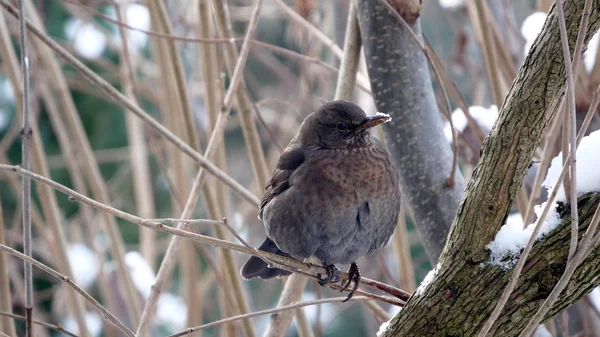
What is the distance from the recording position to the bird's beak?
260 centimetres

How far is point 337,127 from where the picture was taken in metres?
2.96

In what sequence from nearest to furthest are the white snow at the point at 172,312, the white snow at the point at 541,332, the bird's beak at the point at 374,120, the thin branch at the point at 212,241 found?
the thin branch at the point at 212,241, the white snow at the point at 541,332, the bird's beak at the point at 374,120, the white snow at the point at 172,312

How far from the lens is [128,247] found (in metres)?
7.50

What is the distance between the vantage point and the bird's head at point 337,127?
9.46 ft

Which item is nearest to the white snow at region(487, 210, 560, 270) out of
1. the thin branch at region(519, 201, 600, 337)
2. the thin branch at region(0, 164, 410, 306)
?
the thin branch at region(519, 201, 600, 337)

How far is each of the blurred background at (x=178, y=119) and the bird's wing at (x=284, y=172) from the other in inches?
2.3

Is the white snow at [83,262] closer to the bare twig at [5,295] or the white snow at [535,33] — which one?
the bare twig at [5,295]

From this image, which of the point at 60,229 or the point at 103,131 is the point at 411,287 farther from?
the point at 103,131

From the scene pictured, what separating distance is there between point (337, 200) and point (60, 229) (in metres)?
1.37

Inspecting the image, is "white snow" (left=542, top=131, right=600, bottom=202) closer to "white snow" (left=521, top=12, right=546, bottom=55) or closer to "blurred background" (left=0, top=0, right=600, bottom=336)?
"blurred background" (left=0, top=0, right=600, bottom=336)

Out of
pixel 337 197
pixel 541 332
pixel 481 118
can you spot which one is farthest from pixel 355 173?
pixel 541 332

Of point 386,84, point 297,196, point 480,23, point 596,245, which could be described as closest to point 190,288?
point 297,196

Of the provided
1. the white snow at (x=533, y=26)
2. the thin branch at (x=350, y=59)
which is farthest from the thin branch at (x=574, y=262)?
the white snow at (x=533, y=26)

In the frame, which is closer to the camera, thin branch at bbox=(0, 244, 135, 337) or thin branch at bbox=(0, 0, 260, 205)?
thin branch at bbox=(0, 244, 135, 337)
